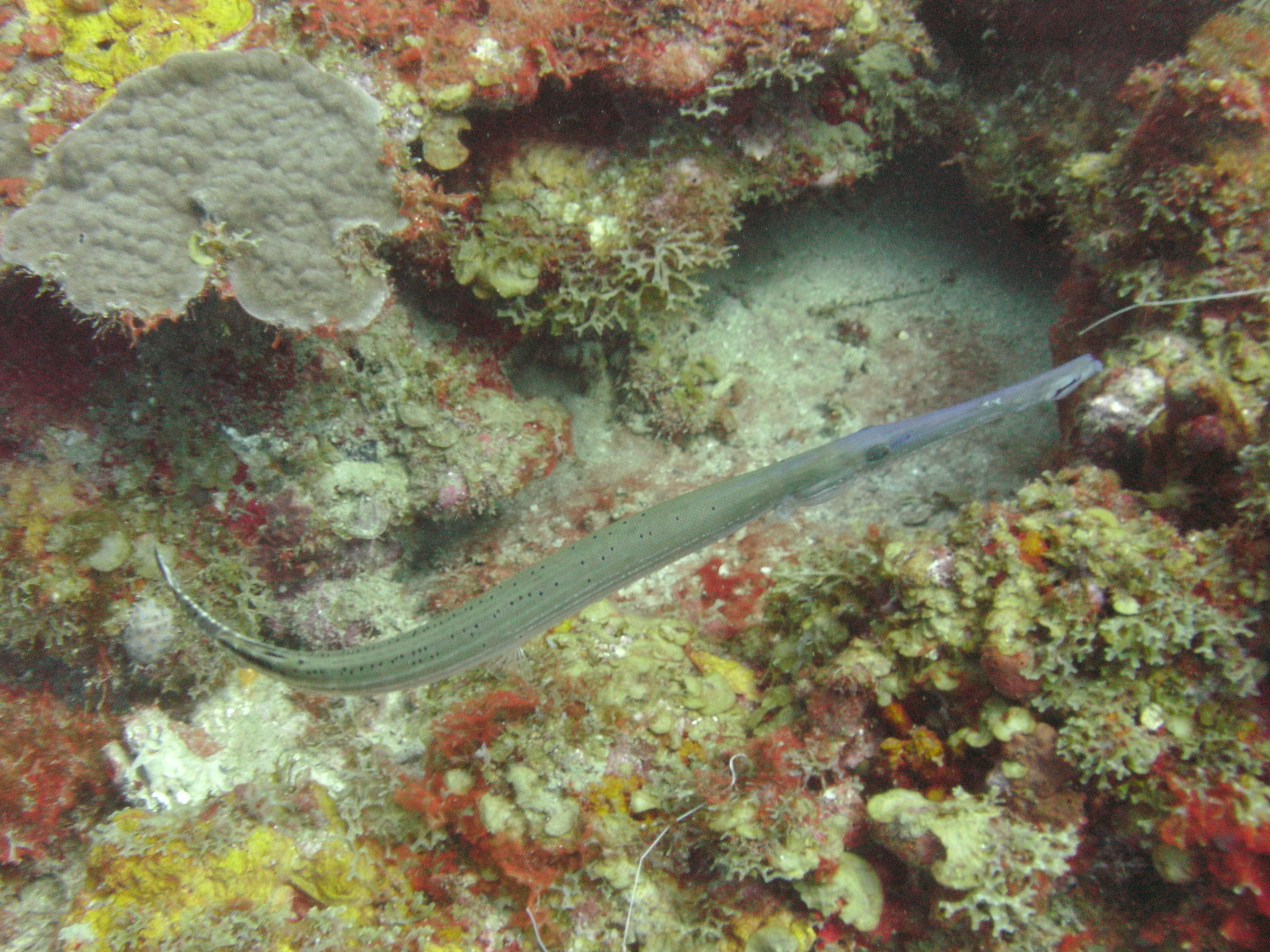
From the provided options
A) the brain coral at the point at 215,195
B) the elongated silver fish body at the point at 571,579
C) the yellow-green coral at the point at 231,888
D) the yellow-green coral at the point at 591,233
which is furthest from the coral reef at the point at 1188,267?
the yellow-green coral at the point at 231,888

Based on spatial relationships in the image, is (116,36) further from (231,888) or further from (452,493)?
(231,888)

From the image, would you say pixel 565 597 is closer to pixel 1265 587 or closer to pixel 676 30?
pixel 1265 587

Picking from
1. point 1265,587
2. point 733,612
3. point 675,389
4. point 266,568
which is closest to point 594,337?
point 675,389

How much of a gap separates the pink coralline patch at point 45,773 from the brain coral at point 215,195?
141 inches

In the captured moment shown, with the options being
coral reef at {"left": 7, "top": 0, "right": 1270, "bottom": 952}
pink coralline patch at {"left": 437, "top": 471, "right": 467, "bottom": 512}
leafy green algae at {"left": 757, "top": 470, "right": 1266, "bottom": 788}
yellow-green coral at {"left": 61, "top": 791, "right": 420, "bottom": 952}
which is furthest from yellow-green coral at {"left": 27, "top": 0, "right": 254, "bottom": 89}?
leafy green algae at {"left": 757, "top": 470, "right": 1266, "bottom": 788}

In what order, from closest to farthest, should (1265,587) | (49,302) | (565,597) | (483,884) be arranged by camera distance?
(1265,587)
(565,597)
(483,884)
(49,302)

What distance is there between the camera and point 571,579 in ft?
12.1

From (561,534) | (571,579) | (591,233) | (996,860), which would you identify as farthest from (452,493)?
(996,860)

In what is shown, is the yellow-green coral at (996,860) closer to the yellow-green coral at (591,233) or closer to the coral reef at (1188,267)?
the coral reef at (1188,267)

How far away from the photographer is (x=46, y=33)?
3557 millimetres

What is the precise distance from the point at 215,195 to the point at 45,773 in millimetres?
4812

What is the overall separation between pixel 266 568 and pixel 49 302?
7.79 feet

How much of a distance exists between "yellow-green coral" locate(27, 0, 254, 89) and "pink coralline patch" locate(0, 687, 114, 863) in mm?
4757

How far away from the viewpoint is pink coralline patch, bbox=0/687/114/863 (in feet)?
16.0
